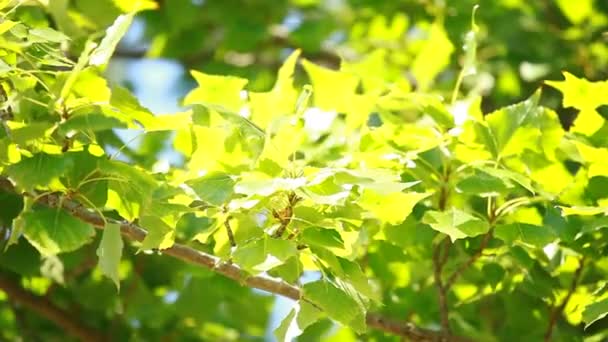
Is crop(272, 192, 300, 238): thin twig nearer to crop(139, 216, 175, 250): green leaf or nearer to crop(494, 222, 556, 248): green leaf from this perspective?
crop(139, 216, 175, 250): green leaf

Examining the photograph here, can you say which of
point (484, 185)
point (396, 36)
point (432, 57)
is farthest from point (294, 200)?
point (396, 36)

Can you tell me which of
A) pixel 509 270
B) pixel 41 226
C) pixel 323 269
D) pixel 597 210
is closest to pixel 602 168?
pixel 597 210

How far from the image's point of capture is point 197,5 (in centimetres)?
245

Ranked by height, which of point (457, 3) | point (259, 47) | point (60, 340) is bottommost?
point (60, 340)

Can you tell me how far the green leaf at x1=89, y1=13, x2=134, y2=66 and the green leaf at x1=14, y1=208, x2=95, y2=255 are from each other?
179mm

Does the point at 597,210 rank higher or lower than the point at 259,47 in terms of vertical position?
higher

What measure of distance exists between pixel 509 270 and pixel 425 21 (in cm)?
91

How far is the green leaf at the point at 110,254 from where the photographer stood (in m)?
1.18

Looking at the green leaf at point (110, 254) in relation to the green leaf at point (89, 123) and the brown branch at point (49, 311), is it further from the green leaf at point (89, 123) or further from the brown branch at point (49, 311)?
the brown branch at point (49, 311)

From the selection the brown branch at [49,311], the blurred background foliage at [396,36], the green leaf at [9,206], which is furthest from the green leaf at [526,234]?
the blurred background foliage at [396,36]

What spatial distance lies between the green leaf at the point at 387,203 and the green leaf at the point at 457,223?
0.12 feet

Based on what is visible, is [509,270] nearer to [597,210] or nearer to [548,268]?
[548,268]

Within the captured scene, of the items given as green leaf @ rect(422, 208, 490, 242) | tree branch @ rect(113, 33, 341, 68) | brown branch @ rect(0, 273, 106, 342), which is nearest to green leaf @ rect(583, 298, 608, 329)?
green leaf @ rect(422, 208, 490, 242)

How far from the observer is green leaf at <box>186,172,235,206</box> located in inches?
43.9
